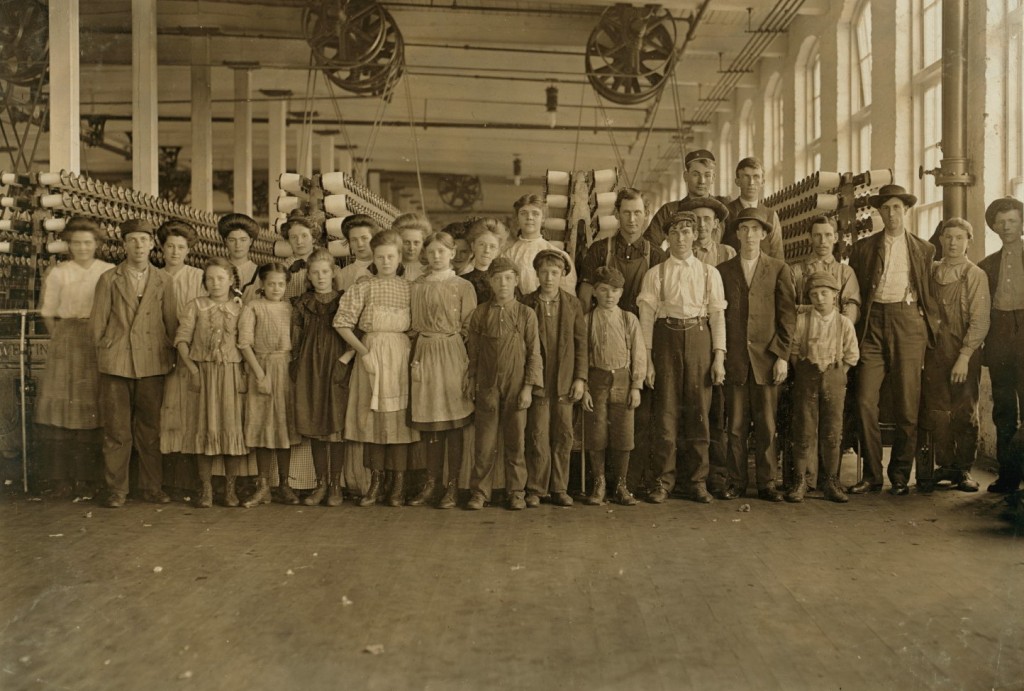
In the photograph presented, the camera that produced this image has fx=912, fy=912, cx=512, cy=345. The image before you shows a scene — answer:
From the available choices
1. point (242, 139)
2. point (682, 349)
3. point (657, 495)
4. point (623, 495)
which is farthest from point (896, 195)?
point (242, 139)

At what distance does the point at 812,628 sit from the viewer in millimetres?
3090

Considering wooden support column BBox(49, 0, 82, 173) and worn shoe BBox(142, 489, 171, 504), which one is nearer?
worn shoe BBox(142, 489, 171, 504)

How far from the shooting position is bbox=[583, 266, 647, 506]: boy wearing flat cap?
505 cm

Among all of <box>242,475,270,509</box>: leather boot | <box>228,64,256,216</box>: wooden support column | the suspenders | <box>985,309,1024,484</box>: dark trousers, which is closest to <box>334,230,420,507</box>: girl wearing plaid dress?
<box>242,475,270,509</box>: leather boot

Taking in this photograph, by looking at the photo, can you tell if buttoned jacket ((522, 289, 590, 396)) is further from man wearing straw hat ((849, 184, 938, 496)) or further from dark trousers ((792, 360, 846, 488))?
man wearing straw hat ((849, 184, 938, 496))

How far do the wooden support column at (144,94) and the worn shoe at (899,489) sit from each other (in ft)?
23.1

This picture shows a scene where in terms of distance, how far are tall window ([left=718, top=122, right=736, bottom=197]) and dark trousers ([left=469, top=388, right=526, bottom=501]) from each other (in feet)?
36.5

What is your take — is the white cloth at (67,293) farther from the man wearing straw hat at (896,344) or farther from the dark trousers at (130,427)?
the man wearing straw hat at (896,344)

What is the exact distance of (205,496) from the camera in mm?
5039

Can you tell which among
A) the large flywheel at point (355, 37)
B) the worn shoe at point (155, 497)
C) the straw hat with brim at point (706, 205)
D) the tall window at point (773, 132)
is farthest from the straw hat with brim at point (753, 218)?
the tall window at point (773, 132)

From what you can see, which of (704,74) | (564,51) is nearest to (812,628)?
(564,51)

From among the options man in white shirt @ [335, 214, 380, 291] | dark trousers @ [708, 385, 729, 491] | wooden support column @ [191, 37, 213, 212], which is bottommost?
dark trousers @ [708, 385, 729, 491]

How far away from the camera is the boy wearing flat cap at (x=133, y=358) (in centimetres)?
505

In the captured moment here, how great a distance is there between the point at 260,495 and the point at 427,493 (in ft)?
3.05
